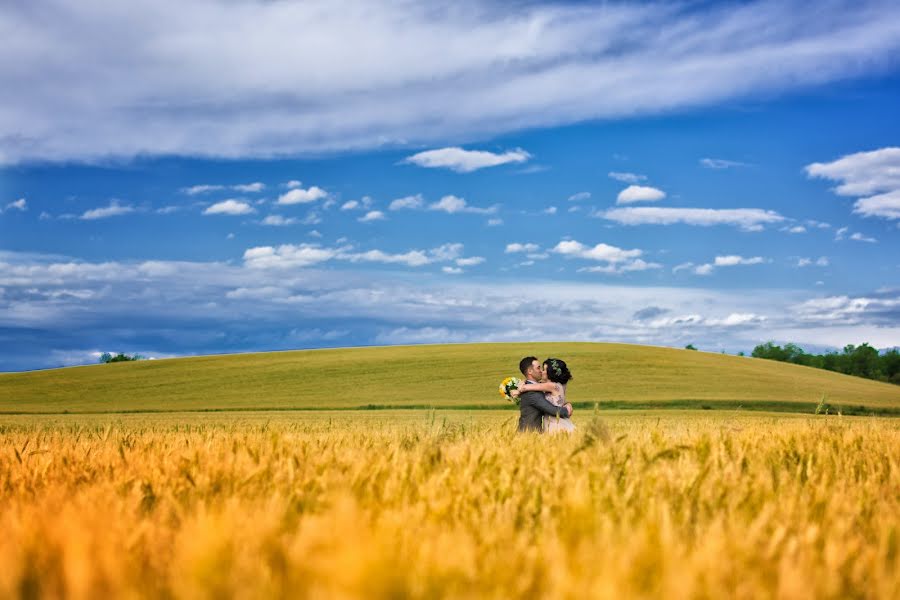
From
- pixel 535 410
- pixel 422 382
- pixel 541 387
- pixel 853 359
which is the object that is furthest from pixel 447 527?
pixel 853 359

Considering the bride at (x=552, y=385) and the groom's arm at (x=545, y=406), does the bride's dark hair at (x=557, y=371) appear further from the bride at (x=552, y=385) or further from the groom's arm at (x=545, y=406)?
the groom's arm at (x=545, y=406)

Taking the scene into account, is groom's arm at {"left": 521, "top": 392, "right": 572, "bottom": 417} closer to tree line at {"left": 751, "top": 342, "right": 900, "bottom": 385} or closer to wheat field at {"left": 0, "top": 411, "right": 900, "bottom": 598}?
wheat field at {"left": 0, "top": 411, "right": 900, "bottom": 598}

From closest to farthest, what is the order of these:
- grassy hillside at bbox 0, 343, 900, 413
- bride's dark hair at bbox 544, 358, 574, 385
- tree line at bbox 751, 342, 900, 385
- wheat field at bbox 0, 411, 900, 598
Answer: wheat field at bbox 0, 411, 900, 598 → bride's dark hair at bbox 544, 358, 574, 385 → grassy hillside at bbox 0, 343, 900, 413 → tree line at bbox 751, 342, 900, 385

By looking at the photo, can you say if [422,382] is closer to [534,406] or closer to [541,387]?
[534,406]

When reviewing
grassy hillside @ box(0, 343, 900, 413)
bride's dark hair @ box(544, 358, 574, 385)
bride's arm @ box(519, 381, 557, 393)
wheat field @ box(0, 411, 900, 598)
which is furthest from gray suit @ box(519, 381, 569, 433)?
grassy hillside @ box(0, 343, 900, 413)

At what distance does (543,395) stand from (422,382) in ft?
117

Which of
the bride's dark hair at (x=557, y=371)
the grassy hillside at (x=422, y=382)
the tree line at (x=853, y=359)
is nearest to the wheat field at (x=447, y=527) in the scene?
the bride's dark hair at (x=557, y=371)

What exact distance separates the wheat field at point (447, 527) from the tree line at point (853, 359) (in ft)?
405

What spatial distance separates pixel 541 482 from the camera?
4500mm

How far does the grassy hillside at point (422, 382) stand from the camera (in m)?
39.3

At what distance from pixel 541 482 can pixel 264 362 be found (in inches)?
2303

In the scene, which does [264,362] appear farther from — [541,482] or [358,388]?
[541,482]

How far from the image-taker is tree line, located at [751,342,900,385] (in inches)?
4761

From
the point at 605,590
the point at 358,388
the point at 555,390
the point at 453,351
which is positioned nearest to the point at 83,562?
the point at 605,590
